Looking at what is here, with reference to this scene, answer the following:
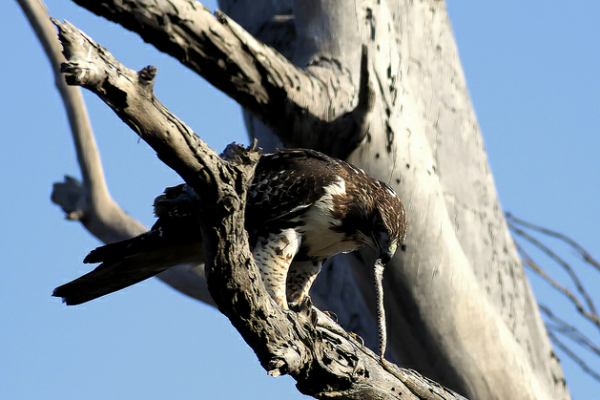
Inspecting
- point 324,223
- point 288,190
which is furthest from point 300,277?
point 288,190

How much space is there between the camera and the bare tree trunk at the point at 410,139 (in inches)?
133

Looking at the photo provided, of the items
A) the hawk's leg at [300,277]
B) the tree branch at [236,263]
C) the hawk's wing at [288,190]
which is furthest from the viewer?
the hawk's leg at [300,277]

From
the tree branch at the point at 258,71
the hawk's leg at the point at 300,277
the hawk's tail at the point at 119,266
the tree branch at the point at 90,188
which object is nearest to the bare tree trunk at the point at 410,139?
the tree branch at the point at 258,71

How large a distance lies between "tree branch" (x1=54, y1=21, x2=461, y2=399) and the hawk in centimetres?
55

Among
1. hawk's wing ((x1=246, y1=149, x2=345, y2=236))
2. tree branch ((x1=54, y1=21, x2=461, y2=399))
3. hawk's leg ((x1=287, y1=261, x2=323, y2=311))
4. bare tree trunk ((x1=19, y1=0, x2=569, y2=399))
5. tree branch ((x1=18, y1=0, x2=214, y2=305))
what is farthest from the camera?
tree branch ((x1=18, y1=0, x2=214, y2=305))

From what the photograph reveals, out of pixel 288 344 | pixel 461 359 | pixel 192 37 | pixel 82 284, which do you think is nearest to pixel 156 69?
pixel 288 344

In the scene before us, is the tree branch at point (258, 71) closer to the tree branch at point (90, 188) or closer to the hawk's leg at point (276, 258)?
the hawk's leg at point (276, 258)

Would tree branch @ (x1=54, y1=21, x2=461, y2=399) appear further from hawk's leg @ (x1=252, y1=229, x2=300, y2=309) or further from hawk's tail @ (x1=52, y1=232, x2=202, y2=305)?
hawk's tail @ (x1=52, y1=232, x2=202, y2=305)

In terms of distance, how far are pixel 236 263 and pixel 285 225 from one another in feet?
4.15

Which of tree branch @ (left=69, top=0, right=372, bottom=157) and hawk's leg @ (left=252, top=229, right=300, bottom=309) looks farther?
hawk's leg @ (left=252, top=229, right=300, bottom=309)

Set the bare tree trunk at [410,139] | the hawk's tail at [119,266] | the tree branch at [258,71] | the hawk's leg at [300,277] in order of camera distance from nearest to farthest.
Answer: the tree branch at [258,71] → the hawk's tail at [119,266] → the bare tree trunk at [410,139] → the hawk's leg at [300,277]

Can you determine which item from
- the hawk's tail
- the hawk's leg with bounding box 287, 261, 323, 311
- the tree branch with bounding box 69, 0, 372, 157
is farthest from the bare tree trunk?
the hawk's tail

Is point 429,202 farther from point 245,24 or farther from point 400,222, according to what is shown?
point 245,24

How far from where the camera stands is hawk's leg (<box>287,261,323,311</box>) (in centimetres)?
358
